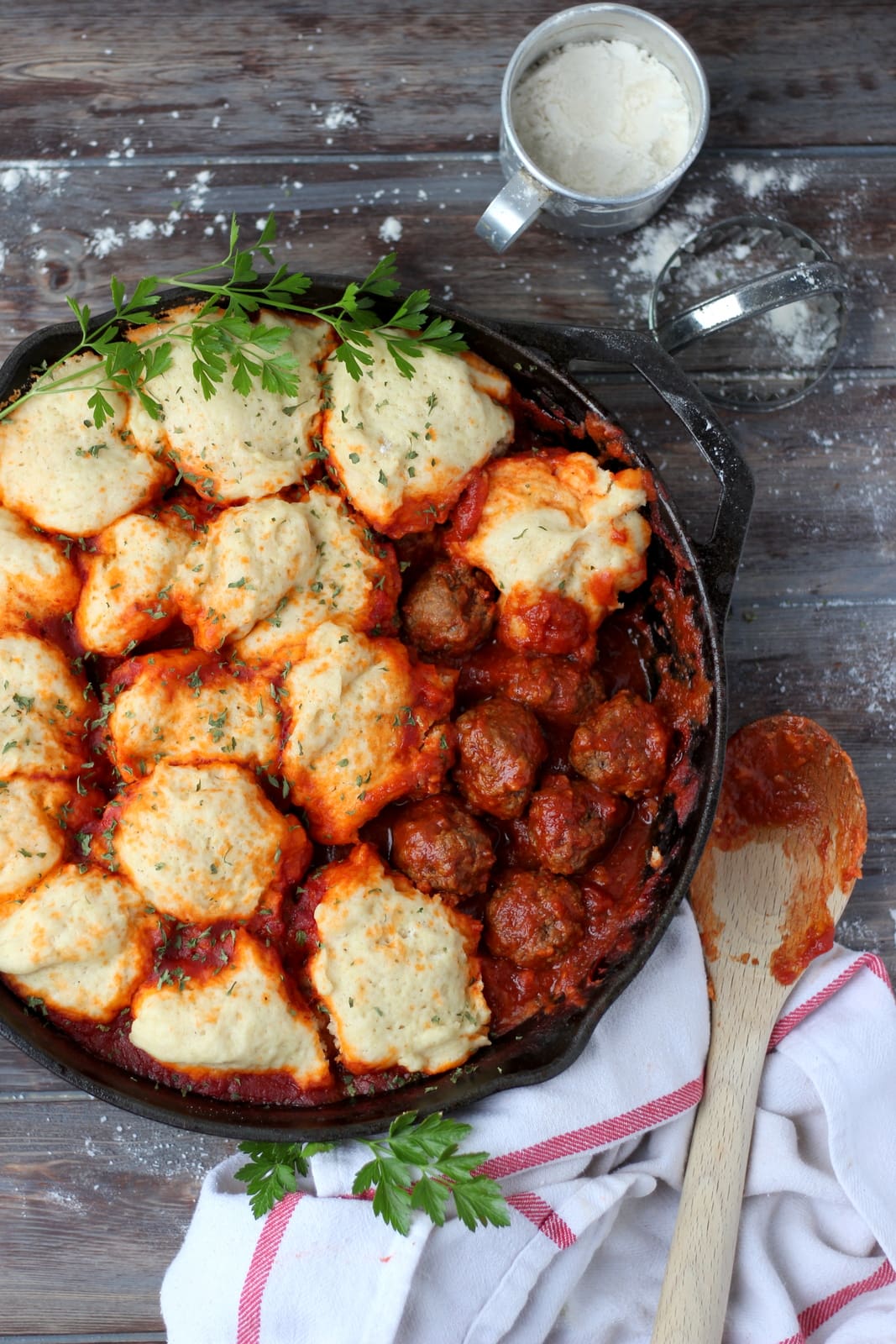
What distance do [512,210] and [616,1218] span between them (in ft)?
9.09

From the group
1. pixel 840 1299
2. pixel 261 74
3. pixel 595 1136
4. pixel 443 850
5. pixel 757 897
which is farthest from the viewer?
pixel 261 74

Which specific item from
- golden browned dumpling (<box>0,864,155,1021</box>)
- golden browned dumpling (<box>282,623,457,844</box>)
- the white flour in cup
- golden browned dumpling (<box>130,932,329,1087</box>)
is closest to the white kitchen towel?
golden browned dumpling (<box>130,932,329,1087</box>)

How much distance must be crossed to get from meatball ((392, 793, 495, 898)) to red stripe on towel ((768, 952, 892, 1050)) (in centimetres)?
103

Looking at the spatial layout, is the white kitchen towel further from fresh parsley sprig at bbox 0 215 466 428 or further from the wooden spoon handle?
fresh parsley sprig at bbox 0 215 466 428

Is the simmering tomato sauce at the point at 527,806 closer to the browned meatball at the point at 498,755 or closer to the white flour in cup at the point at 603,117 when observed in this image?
the browned meatball at the point at 498,755

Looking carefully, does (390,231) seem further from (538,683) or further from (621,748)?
(621,748)

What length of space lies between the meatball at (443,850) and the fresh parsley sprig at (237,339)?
1.07 metres

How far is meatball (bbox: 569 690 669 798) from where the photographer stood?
2.61 meters

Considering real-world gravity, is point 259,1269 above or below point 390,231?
below

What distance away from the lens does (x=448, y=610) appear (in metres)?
2.60

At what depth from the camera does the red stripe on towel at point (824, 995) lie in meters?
2.95

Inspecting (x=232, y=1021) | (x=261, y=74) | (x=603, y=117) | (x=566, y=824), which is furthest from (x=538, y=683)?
(x=261, y=74)

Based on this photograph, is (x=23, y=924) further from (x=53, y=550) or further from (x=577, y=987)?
(x=577, y=987)

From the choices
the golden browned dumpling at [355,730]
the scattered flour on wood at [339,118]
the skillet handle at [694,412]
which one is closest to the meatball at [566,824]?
the golden browned dumpling at [355,730]
